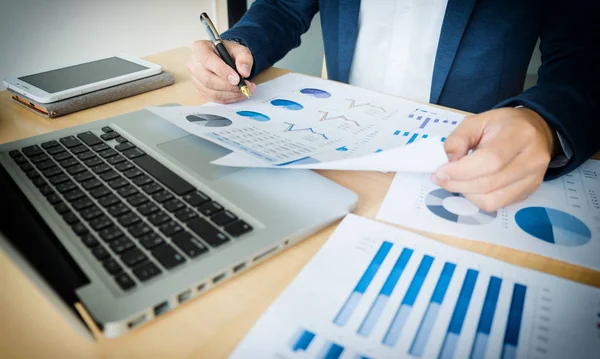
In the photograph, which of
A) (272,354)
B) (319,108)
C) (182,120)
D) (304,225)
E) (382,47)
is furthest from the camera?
(382,47)

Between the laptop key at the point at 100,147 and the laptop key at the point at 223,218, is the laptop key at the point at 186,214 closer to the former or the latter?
the laptop key at the point at 223,218

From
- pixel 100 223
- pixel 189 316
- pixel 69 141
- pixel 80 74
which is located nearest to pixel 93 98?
pixel 80 74

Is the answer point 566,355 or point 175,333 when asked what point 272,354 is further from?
point 566,355

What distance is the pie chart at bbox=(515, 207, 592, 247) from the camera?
414mm

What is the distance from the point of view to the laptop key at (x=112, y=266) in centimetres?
31

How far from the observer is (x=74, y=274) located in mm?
311

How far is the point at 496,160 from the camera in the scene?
16.9 inches

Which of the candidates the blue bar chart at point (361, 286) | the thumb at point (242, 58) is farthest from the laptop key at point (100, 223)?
the thumb at point (242, 58)

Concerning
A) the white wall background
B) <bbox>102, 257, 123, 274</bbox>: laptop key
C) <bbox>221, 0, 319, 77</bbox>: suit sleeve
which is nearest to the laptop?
<bbox>102, 257, 123, 274</bbox>: laptop key

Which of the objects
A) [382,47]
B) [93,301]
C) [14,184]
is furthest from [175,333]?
[382,47]

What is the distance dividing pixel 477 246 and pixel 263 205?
0.70 feet

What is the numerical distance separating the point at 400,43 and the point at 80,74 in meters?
0.72

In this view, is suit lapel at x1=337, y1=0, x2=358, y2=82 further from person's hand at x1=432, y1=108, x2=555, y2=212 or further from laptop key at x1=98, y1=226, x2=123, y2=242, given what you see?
laptop key at x1=98, y1=226, x2=123, y2=242

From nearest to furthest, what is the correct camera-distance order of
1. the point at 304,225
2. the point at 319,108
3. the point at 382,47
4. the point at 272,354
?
the point at 272,354 < the point at 304,225 < the point at 319,108 < the point at 382,47
